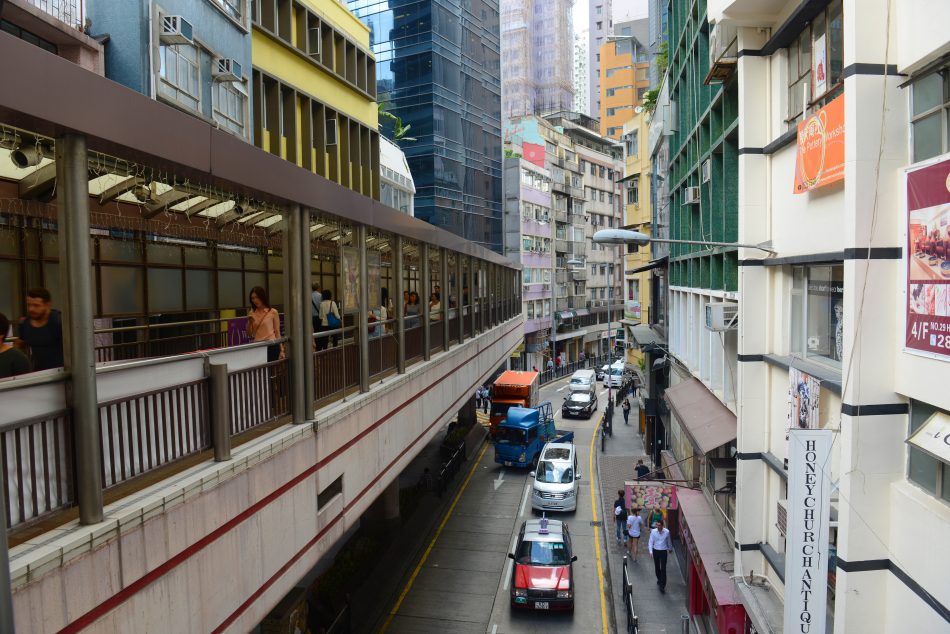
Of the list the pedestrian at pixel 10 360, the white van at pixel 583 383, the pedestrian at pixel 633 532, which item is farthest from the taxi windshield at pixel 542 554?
the white van at pixel 583 383

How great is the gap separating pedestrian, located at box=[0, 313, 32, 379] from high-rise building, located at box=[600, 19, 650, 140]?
3292 inches

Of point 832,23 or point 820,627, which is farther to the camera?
point 832,23

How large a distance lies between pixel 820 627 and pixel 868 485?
1.64 metres

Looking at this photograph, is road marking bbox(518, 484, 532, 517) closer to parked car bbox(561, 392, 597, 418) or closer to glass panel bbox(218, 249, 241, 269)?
glass panel bbox(218, 249, 241, 269)

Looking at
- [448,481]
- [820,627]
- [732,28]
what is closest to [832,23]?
[732,28]

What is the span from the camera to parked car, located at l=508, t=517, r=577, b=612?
16.0m

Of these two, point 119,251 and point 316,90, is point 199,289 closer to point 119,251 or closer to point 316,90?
point 119,251

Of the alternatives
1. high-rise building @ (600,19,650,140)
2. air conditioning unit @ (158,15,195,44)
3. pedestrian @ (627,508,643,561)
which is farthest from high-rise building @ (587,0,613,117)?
air conditioning unit @ (158,15,195,44)

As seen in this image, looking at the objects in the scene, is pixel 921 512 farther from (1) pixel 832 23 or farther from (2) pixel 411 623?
(2) pixel 411 623

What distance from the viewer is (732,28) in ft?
36.3

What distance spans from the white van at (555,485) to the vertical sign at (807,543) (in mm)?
16230

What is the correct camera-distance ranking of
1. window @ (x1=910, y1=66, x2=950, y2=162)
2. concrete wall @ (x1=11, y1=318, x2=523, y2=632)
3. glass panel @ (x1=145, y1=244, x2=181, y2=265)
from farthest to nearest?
glass panel @ (x1=145, y1=244, x2=181, y2=265) → window @ (x1=910, y1=66, x2=950, y2=162) → concrete wall @ (x1=11, y1=318, x2=523, y2=632)

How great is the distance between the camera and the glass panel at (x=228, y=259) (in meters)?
13.6

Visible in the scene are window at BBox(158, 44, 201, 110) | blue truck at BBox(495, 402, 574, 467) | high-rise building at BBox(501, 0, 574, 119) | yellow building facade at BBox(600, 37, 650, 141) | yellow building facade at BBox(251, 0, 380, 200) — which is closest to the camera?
window at BBox(158, 44, 201, 110)
